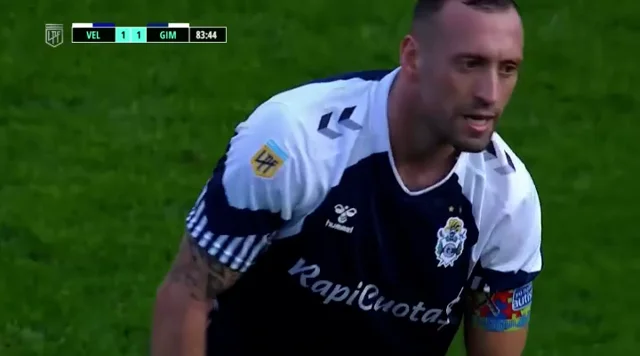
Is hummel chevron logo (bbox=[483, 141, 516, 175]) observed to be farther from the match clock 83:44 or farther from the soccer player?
the match clock 83:44

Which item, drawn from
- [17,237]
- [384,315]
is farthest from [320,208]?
[17,237]

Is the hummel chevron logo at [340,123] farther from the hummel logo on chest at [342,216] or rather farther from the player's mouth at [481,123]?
the player's mouth at [481,123]

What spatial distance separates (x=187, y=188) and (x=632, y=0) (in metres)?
4.56

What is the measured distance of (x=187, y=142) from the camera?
29.5 ft

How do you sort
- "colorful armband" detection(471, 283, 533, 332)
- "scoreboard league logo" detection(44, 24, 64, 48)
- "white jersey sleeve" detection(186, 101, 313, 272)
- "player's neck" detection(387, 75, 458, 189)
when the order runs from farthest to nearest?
"scoreboard league logo" detection(44, 24, 64, 48) < "colorful armband" detection(471, 283, 533, 332) < "player's neck" detection(387, 75, 458, 189) < "white jersey sleeve" detection(186, 101, 313, 272)

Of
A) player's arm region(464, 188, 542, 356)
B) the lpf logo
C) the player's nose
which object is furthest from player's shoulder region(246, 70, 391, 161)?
player's arm region(464, 188, 542, 356)

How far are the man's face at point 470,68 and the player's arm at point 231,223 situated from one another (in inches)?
16.8

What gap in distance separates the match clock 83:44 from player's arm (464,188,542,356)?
607 centimetres

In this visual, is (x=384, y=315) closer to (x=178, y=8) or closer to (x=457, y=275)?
(x=457, y=275)

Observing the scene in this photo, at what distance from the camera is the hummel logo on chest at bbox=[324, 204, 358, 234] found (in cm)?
432

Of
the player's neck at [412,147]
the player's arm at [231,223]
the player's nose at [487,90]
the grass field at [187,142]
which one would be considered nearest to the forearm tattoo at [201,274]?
the player's arm at [231,223]

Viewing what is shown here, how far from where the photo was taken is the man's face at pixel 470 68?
4027 mm

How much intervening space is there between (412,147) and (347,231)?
31 centimetres

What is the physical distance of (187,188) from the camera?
8.34 meters
